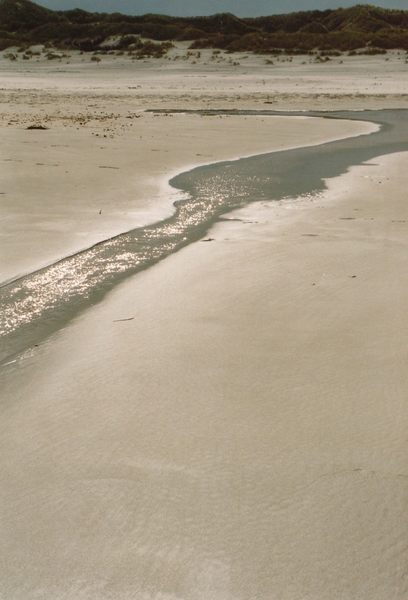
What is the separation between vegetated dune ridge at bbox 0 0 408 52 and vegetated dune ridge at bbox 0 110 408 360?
2475 centimetres

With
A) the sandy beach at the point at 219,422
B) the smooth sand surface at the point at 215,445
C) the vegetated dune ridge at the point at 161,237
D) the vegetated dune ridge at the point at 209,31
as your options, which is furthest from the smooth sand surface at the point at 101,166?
the vegetated dune ridge at the point at 209,31

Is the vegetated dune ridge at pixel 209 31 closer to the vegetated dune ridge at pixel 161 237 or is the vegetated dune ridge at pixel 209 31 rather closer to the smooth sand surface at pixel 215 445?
the vegetated dune ridge at pixel 161 237

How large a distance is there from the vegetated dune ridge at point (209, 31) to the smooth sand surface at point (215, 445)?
30.7 m

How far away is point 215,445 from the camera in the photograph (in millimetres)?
2121

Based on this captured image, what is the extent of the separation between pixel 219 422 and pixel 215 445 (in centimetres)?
14

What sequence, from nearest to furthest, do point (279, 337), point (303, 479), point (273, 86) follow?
point (303, 479) < point (279, 337) < point (273, 86)

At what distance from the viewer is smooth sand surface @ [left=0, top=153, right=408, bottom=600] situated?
5.37 ft

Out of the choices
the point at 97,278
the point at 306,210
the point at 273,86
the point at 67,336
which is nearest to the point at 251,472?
the point at 67,336

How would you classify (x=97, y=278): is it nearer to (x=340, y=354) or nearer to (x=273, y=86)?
(x=340, y=354)

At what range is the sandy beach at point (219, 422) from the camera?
5.41 feet

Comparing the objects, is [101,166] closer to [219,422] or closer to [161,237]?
[161,237]

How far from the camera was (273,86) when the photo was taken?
23766 millimetres

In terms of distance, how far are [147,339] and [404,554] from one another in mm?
1533

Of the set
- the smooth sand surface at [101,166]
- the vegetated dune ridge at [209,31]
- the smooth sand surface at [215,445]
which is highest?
the vegetated dune ridge at [209,31]
